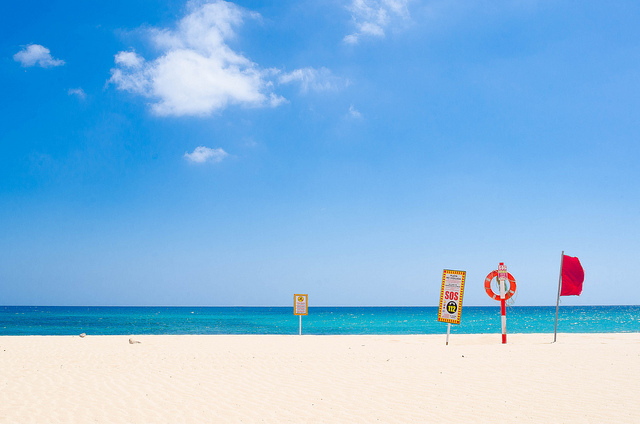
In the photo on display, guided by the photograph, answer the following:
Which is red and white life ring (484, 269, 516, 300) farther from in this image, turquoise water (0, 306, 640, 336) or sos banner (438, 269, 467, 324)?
turquoise water (0, 306, 640, 336)

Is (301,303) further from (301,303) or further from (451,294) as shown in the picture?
(451,294)

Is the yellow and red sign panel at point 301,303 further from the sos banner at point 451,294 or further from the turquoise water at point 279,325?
the turquoise water at point 279,325

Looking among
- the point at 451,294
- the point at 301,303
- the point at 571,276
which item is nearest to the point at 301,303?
the point at 301,303

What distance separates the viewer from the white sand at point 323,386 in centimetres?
562

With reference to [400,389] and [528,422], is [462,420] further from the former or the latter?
[400,389]

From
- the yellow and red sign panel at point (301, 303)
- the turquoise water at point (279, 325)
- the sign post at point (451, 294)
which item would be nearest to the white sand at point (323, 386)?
the sign post at point (451, 294)

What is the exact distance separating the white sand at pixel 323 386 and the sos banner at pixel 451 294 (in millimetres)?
1770

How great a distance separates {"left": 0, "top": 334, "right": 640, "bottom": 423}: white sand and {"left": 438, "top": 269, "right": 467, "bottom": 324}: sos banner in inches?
69.7

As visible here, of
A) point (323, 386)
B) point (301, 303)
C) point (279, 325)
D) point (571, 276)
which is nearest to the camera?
point (323, 386)

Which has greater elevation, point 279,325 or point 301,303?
point 301,303

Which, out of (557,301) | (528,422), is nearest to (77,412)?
(528,422)

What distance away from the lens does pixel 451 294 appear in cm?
1383

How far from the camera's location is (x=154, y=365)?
9859mm

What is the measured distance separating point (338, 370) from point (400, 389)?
2163 millimetres
